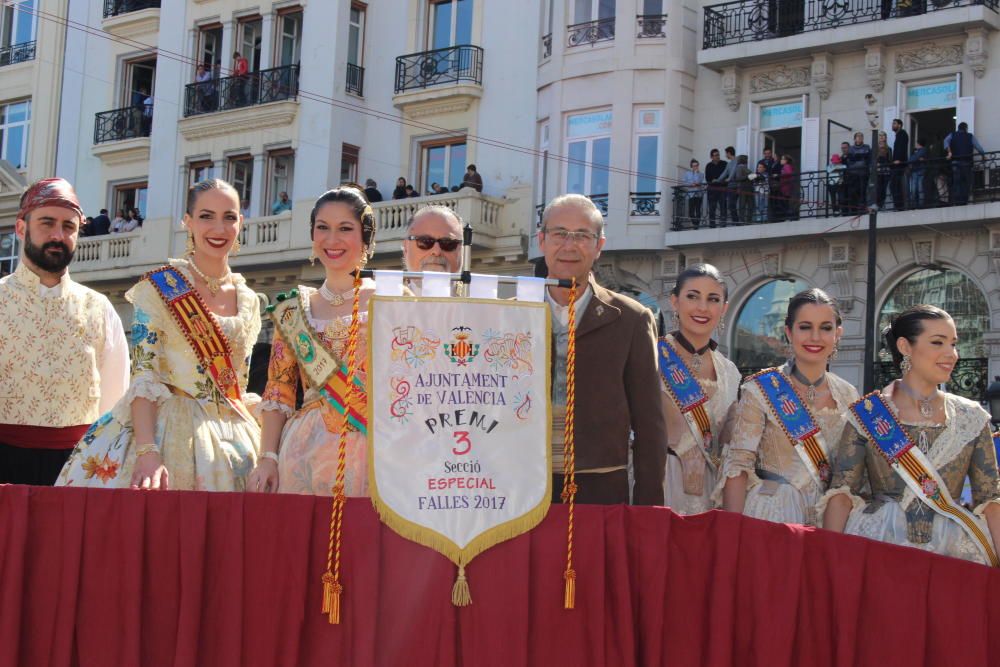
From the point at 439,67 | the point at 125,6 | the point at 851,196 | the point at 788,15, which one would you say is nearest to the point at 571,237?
the point at 851,196

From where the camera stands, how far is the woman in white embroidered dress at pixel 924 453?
5.71 m

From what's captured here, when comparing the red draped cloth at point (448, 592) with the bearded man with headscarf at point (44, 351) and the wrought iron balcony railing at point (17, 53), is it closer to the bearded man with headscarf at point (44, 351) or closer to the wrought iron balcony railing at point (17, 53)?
the bearded man with headscarf at point (44, 351)

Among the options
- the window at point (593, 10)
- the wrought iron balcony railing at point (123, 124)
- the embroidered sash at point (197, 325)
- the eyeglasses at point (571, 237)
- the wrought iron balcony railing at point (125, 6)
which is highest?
the wrought iron balcony railing at point (125, 6)

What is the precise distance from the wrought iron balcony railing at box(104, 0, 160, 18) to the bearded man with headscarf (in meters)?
24.3

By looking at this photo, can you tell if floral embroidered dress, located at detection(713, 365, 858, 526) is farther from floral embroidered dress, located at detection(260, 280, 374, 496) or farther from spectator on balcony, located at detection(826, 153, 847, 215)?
spectator on balcony, located at detection(826, 153, 847, 215)

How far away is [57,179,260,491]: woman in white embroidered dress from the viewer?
5.46 m

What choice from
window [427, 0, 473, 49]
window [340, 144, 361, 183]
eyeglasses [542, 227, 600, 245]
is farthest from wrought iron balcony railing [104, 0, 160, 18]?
eyeglasses [542, 227, 600, 245]

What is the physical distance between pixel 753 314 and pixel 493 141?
18.7 feet

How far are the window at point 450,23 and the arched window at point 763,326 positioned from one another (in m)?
7.30

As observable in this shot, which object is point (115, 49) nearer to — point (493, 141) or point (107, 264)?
point (107, 264)

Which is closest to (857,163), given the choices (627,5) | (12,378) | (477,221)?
(627,5)

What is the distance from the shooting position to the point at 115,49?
29828 millimetres

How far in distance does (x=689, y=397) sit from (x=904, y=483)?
51.4 inches

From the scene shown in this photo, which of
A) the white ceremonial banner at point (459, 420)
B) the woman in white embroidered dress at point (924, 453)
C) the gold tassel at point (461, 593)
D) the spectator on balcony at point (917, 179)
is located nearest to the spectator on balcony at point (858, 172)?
the spectator on balcony at point (917, 179)
